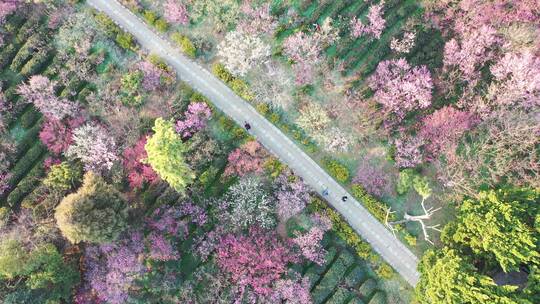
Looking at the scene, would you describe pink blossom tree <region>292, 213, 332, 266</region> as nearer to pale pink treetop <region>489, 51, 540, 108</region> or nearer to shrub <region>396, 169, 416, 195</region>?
shrub <region>396, 169, 416, 195</region>

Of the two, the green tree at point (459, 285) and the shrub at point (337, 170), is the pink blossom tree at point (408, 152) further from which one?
the green tree at point (459, 285)

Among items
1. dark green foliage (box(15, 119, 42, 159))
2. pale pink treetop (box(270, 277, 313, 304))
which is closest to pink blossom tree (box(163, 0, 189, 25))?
dark green foliage (box(15, 119, 42, 159))

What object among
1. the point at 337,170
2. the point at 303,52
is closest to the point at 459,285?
the point at 337,170

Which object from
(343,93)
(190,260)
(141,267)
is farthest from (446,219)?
(141,267)

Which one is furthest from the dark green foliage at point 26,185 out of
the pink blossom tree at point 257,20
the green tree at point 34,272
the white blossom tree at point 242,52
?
the pink blossom tree at point 257,20

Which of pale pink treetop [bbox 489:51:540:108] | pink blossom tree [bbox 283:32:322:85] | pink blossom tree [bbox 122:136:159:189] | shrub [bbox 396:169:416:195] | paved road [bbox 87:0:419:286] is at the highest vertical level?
pale pink treetop [bbox 489:51:540:108]

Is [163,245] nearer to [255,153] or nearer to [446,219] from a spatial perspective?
[255,153]
